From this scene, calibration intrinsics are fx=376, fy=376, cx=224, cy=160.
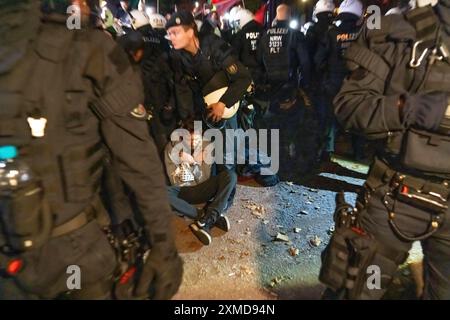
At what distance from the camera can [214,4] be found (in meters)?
9.34

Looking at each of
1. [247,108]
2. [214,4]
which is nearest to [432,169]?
[247,108]

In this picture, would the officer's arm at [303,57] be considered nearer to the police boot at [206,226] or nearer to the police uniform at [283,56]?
the police uniform at [283,56]

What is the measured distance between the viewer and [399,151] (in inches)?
68.6

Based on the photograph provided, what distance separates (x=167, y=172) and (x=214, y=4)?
6835 mm

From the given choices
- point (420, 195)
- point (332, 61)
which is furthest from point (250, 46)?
point (420, 195)

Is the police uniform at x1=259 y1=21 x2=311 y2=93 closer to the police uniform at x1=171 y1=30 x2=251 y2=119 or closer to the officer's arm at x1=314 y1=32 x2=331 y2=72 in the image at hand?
the officer's arm at x1=314 y1=32 x2=331 y2=72

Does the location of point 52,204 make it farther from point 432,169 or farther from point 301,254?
point 301,254

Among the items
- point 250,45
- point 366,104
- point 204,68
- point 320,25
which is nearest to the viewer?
point 366,104

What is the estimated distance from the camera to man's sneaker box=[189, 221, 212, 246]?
134 inches

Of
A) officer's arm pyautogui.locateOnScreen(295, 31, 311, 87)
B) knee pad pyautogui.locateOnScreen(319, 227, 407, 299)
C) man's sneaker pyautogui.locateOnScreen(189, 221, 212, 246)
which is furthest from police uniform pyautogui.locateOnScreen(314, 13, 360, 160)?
knee pad pyautogui.locateOnScreen(319, 227, 407, 299)

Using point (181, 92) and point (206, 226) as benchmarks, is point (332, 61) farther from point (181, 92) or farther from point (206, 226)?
point (206, 226)

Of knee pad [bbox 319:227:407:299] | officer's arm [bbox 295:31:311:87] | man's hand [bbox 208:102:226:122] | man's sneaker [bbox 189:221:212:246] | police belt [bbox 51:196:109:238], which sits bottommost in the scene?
man's sneaker [bbox 189:221:212:246]

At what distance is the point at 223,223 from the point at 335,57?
2.96 metres

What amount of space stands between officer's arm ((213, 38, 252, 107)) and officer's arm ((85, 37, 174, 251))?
2.36 m
